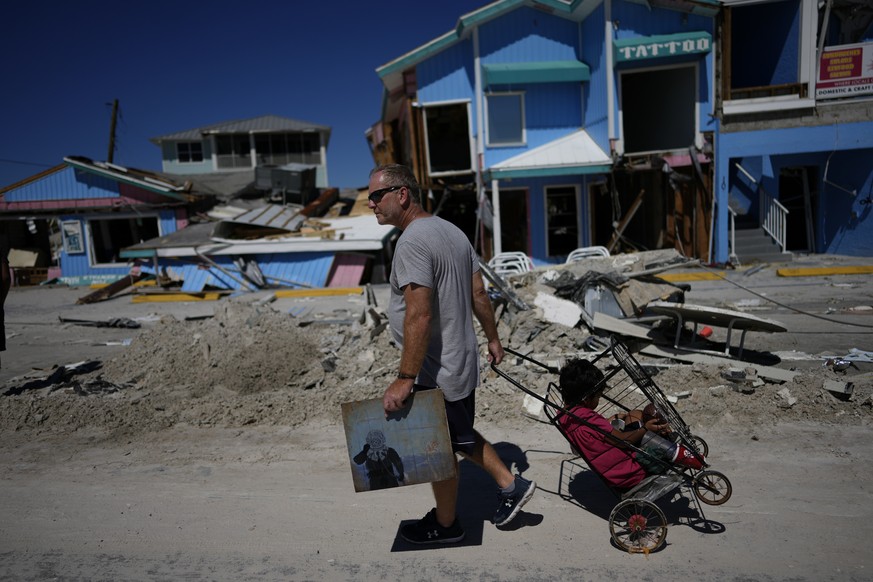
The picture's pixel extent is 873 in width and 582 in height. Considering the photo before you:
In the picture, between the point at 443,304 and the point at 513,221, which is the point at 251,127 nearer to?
the point at 513,221

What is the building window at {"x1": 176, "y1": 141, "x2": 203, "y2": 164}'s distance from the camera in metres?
33.2

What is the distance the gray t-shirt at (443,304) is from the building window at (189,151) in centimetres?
3439

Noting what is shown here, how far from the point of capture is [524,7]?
53.4 feet

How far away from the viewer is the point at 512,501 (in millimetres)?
3168

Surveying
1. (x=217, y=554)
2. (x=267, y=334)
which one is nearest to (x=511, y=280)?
(x=267, y=334)

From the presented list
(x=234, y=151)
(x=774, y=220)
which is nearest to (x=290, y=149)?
(x=234, y=151)

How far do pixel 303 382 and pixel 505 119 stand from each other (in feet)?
41.5

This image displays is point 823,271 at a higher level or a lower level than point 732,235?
lower

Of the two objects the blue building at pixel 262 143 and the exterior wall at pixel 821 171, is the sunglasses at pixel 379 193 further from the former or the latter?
the blue building at pixel 262 143

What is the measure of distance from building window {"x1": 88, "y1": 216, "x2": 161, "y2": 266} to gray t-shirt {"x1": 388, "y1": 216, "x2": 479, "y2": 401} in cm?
2203

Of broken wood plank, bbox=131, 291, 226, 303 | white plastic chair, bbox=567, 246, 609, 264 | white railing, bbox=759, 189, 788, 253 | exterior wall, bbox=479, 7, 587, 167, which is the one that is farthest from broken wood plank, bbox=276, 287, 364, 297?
white railing, bbox=759, 189, 788, 253

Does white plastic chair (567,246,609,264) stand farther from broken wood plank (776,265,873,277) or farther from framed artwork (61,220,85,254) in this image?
framed artwork (61,220,85,254)

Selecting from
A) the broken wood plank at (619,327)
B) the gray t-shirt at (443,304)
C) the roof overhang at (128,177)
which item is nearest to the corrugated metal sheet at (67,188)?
the roof overhang at (128,177)

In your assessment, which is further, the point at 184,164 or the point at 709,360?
the point at 184,164
